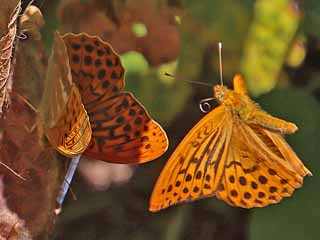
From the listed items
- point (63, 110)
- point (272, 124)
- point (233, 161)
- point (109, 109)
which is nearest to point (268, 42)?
point (272, 124)

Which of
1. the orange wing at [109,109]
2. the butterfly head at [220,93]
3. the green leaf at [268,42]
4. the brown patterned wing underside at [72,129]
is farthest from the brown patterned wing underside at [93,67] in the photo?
the green leaf at [268,42]

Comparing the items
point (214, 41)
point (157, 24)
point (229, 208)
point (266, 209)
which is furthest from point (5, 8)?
point (229, 208)

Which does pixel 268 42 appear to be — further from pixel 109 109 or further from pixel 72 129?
pixel 72 129

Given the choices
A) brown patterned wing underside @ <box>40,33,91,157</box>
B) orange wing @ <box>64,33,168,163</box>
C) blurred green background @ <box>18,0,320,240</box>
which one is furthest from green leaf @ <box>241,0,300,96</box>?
brown patterned wing underside @ <box>40,33,91,157</box>

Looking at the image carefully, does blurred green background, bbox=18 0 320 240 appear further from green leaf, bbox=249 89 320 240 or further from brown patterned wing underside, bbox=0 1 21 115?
brown patterned wing underside, bbox=0 1 21 115

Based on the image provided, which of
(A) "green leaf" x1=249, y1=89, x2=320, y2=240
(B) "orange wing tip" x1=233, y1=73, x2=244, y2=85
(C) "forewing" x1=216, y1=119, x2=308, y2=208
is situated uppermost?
(B) "orange wing tip" x1=233, y1=73, x2=244, y2=85

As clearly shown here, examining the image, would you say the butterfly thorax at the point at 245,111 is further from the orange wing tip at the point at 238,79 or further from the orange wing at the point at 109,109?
the orange wing at the point at 109,109

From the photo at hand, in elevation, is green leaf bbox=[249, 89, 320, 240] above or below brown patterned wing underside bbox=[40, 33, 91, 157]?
below
